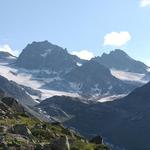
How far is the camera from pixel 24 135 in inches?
1471

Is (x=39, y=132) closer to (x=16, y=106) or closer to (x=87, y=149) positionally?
(x=87, y=149)

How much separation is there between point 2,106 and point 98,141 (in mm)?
12335

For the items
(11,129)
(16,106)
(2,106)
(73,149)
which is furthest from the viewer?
(16,106)

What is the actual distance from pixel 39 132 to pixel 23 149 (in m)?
9.85

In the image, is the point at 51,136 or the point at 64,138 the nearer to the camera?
the point at 64,138

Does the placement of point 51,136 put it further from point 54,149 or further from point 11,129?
point 54,149

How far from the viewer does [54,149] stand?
1277 inches

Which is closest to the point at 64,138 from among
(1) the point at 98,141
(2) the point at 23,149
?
(2) the point at 23,149

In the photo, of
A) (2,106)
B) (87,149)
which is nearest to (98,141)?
(2,106)

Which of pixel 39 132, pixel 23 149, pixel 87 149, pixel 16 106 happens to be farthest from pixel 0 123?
pixel 16 106

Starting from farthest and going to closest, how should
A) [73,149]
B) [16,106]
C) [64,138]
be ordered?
[16,106]
[73,149]
[64,138]

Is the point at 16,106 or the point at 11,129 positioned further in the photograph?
the point at 16,106

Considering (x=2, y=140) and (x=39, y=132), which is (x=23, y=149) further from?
(x=39, y=132)

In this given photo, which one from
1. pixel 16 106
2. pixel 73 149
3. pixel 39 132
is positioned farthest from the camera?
pixel 16 106
